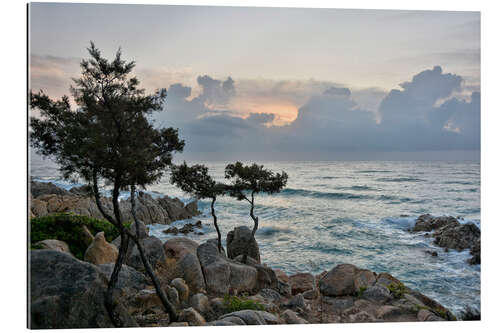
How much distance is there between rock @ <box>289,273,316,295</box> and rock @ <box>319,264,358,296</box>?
42cm

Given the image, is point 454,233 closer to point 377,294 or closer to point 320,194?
point 377,294

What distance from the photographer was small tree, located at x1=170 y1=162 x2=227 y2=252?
6320mm

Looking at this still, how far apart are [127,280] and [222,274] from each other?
1.69 meters

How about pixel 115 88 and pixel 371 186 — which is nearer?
pixel 115 88

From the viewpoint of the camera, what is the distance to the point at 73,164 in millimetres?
3867

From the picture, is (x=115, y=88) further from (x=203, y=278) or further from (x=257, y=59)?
(x=203, y=278)

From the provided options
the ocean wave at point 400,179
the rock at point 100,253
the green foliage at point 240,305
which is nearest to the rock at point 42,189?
the rock at point 100,253

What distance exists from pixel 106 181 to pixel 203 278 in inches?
110

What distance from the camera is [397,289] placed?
5461 mm

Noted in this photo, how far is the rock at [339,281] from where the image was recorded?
5.65 metres

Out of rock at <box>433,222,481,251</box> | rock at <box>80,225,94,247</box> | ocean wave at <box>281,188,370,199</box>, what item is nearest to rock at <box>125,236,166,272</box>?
rock at <box>80,225,94,247</box>

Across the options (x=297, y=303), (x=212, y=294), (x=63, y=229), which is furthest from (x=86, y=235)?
(x=297, y=303)

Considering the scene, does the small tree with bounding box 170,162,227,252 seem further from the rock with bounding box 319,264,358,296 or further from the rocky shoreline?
the rock with bounding box 319,264,358,296
